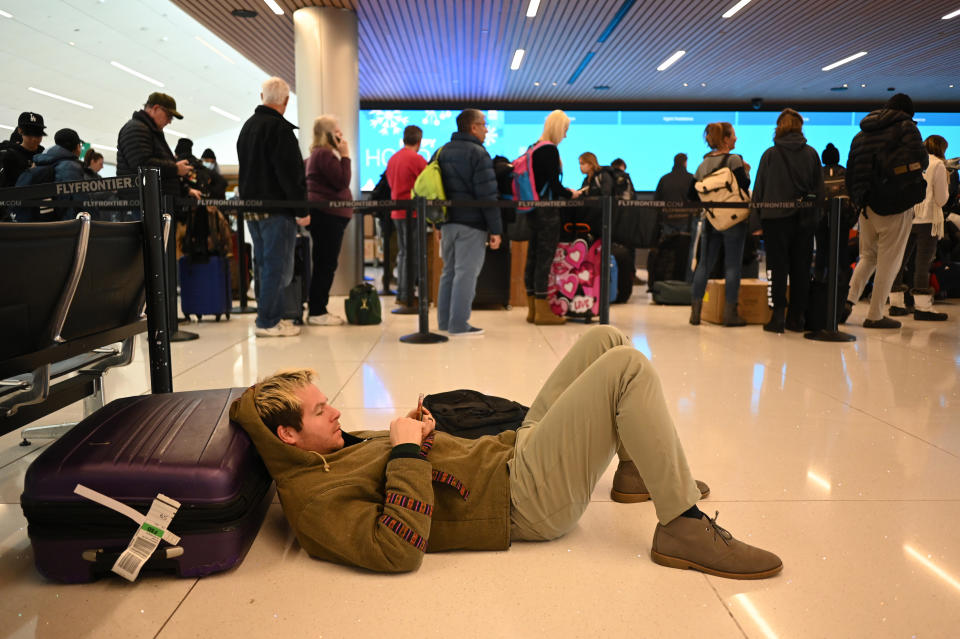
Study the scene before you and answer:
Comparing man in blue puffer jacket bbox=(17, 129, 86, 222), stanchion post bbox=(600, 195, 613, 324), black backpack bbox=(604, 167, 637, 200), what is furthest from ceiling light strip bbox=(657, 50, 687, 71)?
man in blue puffer jacket bbox=(17, 129, 86, 222)

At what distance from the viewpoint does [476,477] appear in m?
1.86

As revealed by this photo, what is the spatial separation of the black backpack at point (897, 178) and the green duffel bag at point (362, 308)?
14.3 feet

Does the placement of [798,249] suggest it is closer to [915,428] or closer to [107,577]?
[915,428]

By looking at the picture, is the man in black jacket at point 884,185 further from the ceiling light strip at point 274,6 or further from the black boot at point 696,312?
the ceiling light strip at point 274,6

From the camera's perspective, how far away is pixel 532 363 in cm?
463

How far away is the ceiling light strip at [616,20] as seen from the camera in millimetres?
9719

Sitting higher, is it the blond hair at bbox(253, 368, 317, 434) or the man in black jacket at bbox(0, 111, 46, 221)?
the man in black jacket at bbox(0, 111, 46, 221)

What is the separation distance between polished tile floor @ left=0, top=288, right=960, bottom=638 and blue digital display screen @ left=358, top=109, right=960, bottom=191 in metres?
13.3

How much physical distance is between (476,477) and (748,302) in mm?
5457

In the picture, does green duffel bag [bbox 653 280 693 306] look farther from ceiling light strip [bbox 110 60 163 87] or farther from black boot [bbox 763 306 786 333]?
ceiling light strip [bbox 110 60 163 87]

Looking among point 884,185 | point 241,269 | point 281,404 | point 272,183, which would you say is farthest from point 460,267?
point 281,404

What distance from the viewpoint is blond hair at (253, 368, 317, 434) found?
6.11 feet

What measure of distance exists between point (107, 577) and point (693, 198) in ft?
19.9

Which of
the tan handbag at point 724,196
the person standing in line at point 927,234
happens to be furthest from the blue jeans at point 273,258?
the person standing in line at point 927,234
